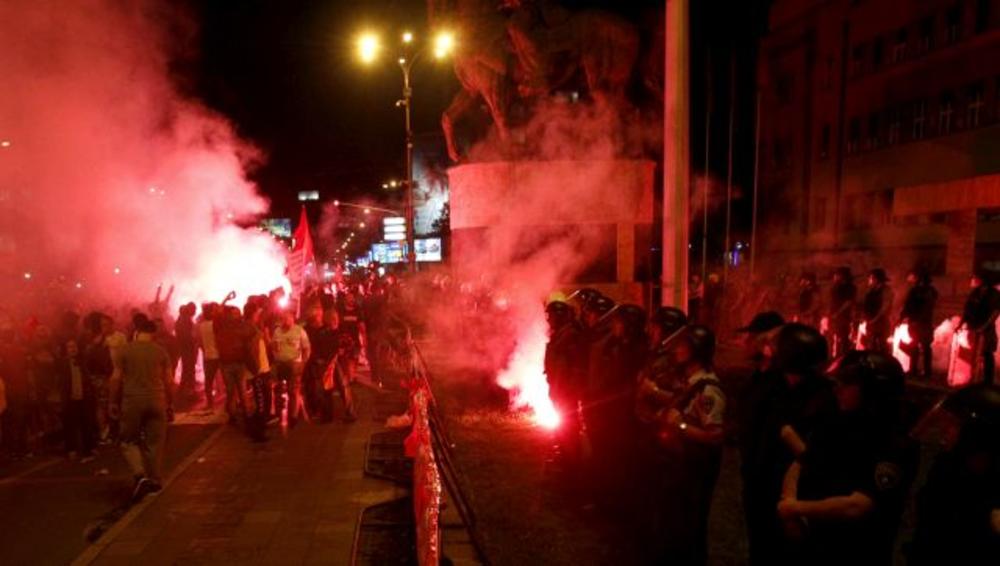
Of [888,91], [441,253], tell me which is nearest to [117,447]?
[888,91]

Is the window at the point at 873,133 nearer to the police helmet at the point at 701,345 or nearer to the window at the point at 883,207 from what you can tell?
the window at the point at 883,207

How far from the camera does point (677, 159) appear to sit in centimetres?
629

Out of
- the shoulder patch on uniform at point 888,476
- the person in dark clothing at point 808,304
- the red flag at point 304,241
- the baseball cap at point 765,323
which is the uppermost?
the red flag at point 304,241

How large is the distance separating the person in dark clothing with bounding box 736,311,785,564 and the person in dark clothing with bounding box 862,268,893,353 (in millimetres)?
7736

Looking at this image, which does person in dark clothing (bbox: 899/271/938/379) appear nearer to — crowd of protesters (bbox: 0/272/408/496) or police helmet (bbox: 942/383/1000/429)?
crowd of protesters (bbox: 0/272/408/496)

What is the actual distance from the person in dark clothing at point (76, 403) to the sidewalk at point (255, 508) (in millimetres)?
1168

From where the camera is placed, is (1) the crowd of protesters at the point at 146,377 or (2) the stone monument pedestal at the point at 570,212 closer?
(1) the crowd of protesters at the point at 146,377

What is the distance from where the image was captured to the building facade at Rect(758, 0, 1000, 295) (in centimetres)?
2338

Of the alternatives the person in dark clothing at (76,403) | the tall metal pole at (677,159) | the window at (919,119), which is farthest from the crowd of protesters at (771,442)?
the window at (919,119)

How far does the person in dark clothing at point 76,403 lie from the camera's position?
7195 mm

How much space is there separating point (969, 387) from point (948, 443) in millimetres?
218

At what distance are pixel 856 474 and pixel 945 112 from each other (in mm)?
29329

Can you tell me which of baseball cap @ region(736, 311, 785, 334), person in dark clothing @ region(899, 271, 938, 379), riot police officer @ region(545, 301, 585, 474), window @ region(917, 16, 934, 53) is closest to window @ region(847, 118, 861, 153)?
window @ region(917, 16, 934, 53)

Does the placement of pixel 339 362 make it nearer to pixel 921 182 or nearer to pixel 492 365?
pixel 492 365
